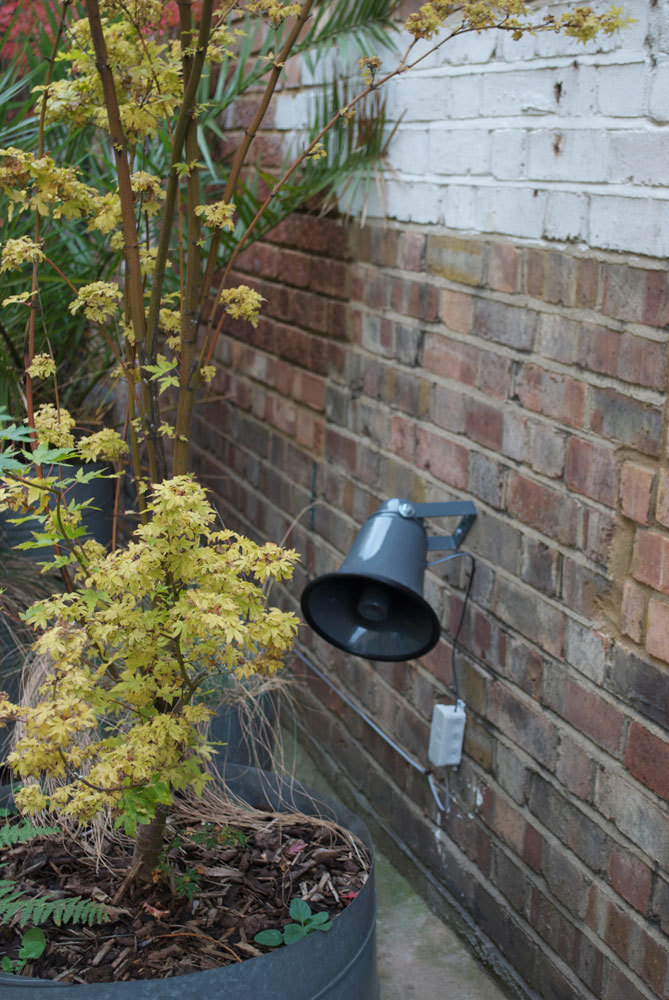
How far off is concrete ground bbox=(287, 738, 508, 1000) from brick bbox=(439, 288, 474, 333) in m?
1.29

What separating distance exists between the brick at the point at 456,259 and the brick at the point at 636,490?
0.57m

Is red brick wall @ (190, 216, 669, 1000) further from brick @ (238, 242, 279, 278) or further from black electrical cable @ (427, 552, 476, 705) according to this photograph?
brick @ (238, 242, 279, 278)

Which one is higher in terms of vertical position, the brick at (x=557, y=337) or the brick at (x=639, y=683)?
the brick at (x=557, y=337)

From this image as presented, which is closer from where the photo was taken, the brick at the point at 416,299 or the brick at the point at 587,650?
the brick at the point at 587,650

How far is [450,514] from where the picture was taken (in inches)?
77.5

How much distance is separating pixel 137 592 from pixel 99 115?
0.81 metres

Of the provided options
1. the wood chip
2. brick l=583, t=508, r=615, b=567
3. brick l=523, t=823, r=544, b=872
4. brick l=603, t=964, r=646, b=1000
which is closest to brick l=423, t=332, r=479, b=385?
brick l=583, t=508, r=615, b=567

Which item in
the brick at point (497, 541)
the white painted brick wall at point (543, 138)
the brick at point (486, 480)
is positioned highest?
the white painted brick wall at point (543, 138)

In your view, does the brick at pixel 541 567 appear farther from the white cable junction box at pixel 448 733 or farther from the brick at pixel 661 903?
the brick at pixel 661 903

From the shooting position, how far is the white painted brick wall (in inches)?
59.9

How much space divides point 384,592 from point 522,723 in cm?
41

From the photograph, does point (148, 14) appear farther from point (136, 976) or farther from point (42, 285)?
point (136, 976)

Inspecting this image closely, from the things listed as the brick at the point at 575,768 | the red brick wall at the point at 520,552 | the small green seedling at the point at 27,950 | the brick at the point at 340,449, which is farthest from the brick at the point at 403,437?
the small green seedling at the point at 27,950

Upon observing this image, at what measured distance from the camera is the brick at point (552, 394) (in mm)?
1722
